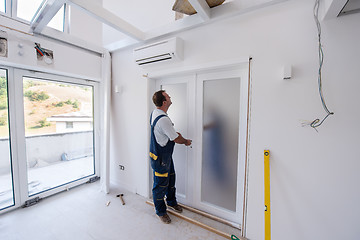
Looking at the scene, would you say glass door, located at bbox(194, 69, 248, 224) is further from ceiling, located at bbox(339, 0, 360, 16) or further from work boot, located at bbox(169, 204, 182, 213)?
ceiling, located at bbox(339, 0, 360, 16)

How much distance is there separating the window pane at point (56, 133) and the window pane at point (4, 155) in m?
0.19

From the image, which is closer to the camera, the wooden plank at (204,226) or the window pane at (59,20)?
the wooden plank at (204,226)

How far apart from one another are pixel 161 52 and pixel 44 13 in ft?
4.30

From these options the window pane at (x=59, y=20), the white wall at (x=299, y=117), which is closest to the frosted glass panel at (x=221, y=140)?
the white wall at (x=299, y=117)

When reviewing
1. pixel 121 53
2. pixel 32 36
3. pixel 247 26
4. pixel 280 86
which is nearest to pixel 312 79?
pixel 280 86

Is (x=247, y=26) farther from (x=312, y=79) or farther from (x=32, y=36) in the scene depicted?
(x=32, y=36)

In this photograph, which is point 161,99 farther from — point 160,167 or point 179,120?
point 160,167

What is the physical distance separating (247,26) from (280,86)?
721 mm

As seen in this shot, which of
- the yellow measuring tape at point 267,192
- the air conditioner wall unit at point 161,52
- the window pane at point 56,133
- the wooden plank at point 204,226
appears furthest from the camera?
the window pane at point 56,133

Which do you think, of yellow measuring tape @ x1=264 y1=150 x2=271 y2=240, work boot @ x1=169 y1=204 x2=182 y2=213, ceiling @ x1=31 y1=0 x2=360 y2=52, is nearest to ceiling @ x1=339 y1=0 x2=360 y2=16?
ceiling @ x1=31 y1=0 x2=360 y2=52

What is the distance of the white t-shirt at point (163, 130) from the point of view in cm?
170

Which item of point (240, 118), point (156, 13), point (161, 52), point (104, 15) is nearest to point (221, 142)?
point (240, 118)

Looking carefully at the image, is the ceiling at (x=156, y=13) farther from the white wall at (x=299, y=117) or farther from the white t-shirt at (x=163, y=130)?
the white t-shirt at (x=163, y=130)

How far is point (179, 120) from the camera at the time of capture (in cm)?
217
